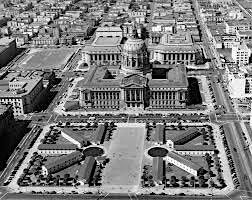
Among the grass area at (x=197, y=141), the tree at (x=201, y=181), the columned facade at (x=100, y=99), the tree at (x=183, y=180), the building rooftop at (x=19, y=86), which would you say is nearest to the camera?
the tree at (x=201, y=181)

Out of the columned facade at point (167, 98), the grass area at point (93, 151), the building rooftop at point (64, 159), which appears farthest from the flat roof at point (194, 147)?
the columned facade at point (167, 98)

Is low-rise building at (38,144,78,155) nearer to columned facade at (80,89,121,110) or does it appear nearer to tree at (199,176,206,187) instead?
columned facade at (80,89,121,110)

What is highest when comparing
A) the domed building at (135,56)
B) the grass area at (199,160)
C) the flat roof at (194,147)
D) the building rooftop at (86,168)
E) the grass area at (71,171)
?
the domed building at (135,56)

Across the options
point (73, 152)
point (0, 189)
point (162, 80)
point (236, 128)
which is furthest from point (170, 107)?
point (0, 189)

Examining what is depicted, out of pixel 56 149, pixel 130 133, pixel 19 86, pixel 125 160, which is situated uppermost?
pixel 19 86

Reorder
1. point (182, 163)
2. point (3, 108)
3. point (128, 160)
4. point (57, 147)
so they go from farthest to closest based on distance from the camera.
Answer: point (3, 108) < point (57, 147) < point (128, 160) < point (182, 163)

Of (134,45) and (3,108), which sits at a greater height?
(134,45)

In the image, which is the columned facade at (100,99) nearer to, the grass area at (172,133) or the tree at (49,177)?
the grass area at (172,133)

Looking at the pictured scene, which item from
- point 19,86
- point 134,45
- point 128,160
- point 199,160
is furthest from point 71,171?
point 134,45

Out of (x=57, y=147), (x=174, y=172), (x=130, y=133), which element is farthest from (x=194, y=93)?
(x=57, y=147)

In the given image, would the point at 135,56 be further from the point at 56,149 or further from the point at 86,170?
the point at 86,170

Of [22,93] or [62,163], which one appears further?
[22,93]

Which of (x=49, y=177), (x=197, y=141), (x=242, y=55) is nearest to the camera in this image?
(x=49, y=177)
